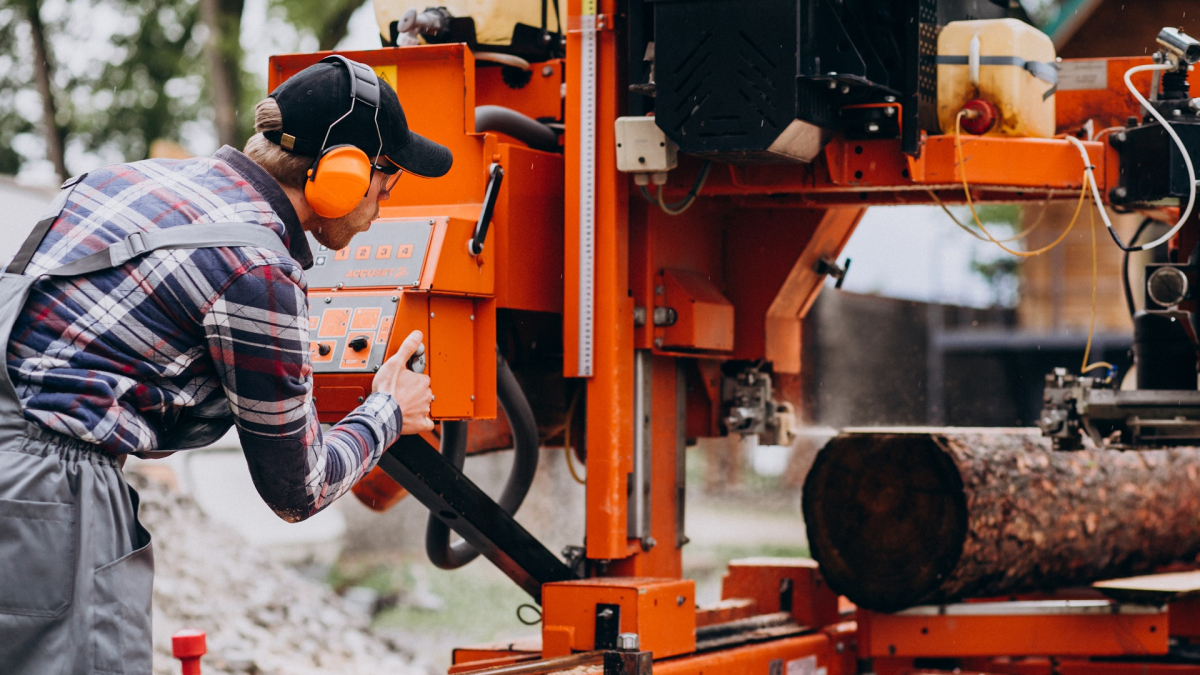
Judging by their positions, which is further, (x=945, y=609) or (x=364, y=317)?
(x=945, y=609)

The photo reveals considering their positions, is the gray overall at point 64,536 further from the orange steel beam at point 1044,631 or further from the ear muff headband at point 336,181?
the orange steel beam at point 1044,631

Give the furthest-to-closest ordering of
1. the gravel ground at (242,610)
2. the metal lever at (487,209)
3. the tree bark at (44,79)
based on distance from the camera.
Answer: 1. the tree bark at (44,79)
2. the gravel ground at (242,610)
3. the metal lever at (487,209)

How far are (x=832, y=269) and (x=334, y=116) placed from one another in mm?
2945

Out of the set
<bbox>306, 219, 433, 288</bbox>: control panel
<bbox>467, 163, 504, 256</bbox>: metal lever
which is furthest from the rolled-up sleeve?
<bbox>467, 163, 504, 256</bbox>: metal lever

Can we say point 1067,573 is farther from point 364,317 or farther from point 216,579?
point 216,579

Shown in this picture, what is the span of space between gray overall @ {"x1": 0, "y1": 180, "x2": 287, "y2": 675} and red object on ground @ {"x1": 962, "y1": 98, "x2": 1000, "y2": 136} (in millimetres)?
2541

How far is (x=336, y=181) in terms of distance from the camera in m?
2.55

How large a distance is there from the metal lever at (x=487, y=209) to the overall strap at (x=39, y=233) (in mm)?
1398

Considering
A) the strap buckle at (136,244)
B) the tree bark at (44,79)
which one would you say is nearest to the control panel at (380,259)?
the strap buckle at (136,244)

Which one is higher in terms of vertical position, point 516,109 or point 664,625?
point 516,109

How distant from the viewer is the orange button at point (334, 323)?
3504 mm

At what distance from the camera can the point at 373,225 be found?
3793mm

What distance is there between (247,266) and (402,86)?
1.73m

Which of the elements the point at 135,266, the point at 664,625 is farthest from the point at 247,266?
the point at 664,625
